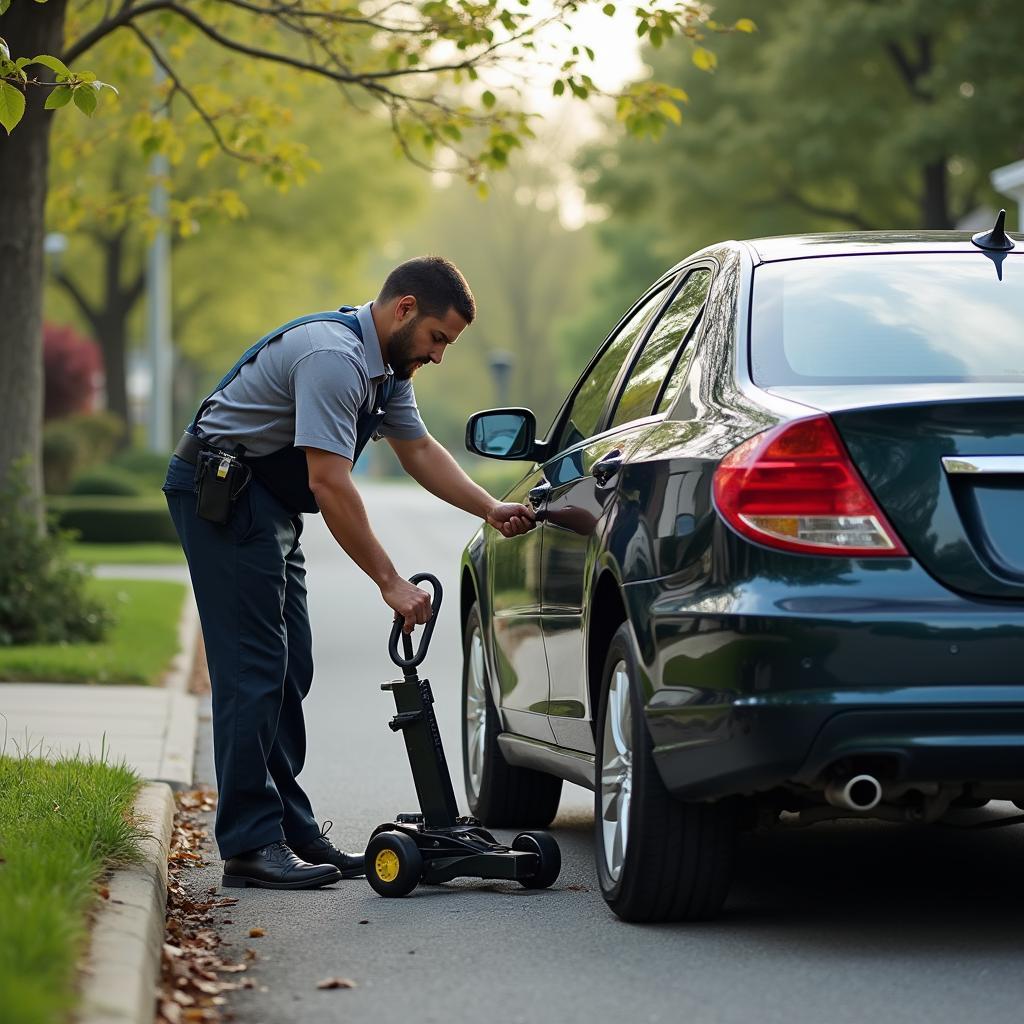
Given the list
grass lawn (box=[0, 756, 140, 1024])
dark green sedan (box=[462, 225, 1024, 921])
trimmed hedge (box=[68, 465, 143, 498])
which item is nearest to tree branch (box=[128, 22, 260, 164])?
grass lawn (box=[0, 756, 140, 1024])

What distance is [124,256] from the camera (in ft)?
132

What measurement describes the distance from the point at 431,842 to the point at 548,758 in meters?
0.58

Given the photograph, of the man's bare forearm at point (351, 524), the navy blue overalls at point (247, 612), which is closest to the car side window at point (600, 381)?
the navy blue overalls at point (247, 612)

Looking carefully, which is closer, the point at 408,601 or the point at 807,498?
the point at 807,498

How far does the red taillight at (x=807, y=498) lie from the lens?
14.6ft

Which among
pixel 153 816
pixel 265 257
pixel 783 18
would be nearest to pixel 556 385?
pixel 265 257

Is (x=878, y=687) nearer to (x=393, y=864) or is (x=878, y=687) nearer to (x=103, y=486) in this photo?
(x=393, y=864)

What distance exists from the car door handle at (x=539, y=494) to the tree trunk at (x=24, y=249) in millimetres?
6665

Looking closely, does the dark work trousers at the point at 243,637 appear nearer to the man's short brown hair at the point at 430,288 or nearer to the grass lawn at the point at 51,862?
the grass lawn at the point at 51,862

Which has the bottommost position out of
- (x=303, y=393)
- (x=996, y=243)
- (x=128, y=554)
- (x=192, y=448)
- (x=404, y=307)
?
(x=128, y=554)

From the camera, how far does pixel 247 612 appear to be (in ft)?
19.5

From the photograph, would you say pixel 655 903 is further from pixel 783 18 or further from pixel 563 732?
pixel 783 18

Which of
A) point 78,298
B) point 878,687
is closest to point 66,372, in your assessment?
point 78,298

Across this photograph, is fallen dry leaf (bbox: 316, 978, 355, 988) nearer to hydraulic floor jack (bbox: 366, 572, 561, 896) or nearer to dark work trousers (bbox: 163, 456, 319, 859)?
hydraulic floor jack (bbox: 366, 572, 561, 896)
